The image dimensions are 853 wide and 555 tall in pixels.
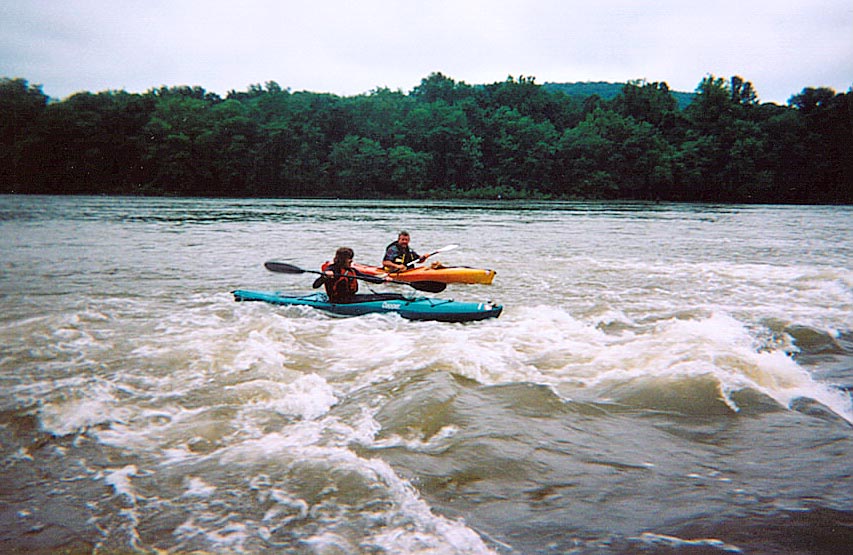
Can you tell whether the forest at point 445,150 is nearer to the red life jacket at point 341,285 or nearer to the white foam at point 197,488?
the red life jacket at point 341,285

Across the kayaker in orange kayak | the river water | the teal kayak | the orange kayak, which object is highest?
the kayaker in orange kayak

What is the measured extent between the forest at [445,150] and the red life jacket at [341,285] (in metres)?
50.9

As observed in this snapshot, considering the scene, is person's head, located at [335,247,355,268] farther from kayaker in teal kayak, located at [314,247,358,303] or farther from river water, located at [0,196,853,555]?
river water, located at [0,196,853,555]

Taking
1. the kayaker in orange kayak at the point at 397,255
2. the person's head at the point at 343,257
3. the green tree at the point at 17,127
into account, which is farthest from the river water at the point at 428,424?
the green tree at the point at 17,127

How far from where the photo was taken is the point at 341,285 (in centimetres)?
873

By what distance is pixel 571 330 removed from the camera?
26.6 feet

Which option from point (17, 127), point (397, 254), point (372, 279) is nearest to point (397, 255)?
point (397, 254)

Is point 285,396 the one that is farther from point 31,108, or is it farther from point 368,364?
point 31,108

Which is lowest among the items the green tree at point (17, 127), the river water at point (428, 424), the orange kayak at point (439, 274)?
the river water at point (428, 424)

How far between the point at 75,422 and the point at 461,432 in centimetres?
285

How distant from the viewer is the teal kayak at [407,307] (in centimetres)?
828

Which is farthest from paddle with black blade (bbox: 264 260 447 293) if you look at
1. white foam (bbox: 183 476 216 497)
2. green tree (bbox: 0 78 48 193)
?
green tree (bbox: 0 78 48 193)

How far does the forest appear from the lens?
6053 cm

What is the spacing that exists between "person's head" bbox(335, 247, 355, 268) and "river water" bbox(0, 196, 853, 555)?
73 centimetres
